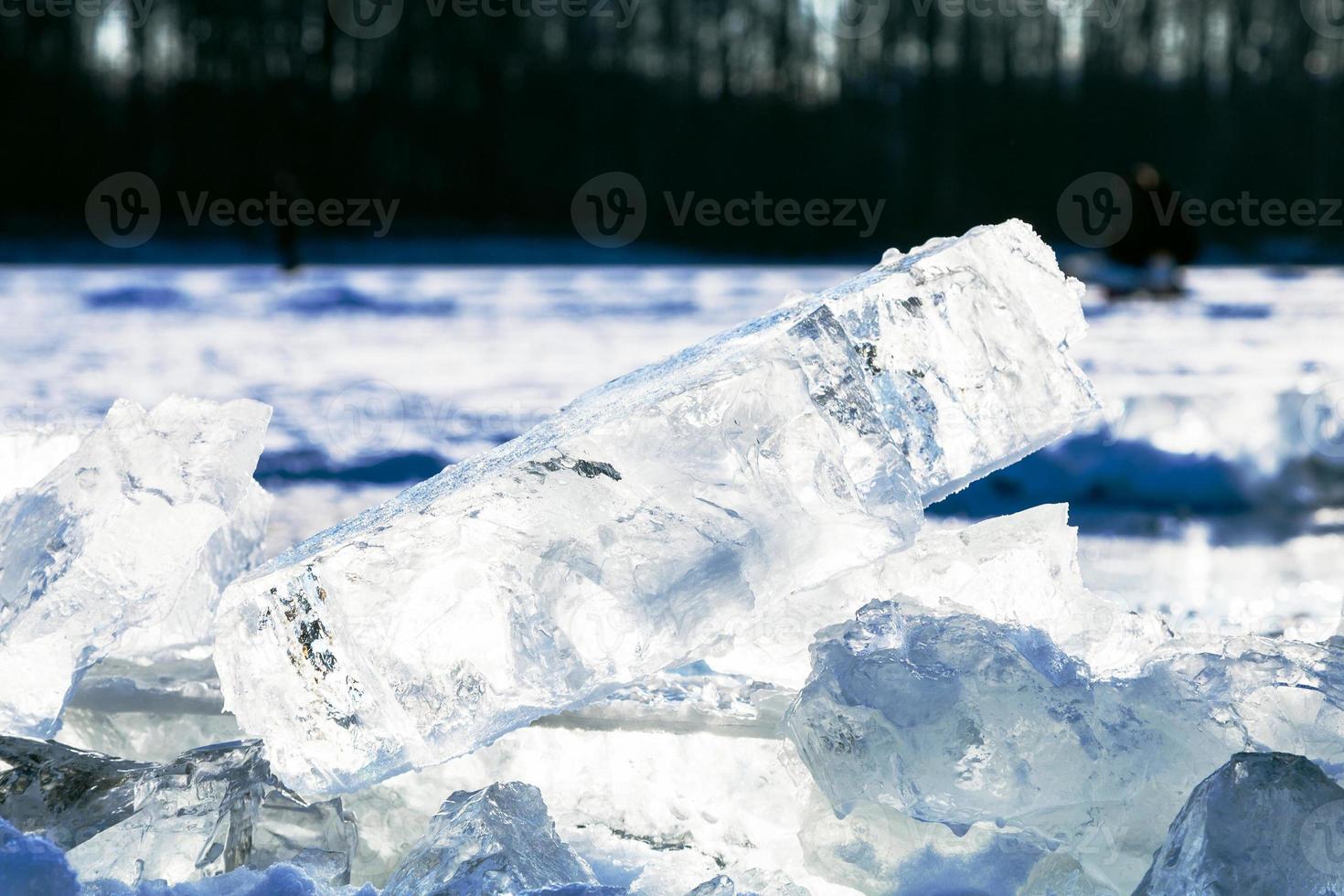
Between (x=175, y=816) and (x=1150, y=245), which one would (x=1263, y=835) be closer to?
(x=175, y=816)

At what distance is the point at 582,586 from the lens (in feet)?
4.32

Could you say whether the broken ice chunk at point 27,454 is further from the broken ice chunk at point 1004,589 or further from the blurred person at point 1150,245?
the blurred person at point 1150,245

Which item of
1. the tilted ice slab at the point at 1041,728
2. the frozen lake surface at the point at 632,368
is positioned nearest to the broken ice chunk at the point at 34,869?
the tilted ice slab at the point at 1041,728

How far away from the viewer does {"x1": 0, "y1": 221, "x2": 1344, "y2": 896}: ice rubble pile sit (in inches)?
49.7

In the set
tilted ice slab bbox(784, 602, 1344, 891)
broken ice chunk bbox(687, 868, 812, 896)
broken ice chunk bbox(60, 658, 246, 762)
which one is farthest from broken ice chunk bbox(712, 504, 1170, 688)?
broken ice chunk bbox(60, 658, 246, 762)

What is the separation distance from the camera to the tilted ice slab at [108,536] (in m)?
1.50

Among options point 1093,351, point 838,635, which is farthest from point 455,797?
point 1093,351

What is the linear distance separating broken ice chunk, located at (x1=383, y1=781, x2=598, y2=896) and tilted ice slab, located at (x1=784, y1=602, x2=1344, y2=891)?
0.26 meters

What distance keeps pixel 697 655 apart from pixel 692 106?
3327cm

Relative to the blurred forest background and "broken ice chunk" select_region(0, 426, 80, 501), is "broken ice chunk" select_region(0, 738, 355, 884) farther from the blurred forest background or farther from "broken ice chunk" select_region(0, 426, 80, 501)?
the blurred forest background

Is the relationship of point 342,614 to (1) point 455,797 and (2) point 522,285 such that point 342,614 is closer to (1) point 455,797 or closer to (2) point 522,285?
(1) point 455,797

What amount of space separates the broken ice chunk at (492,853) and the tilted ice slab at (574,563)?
0.07 meters

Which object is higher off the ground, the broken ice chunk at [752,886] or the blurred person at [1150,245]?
the broken ice chunk at [752,886]

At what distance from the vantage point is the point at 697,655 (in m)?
1.47
